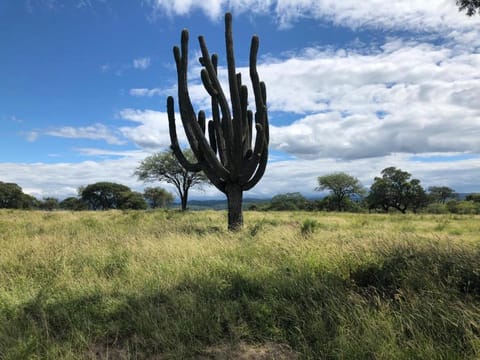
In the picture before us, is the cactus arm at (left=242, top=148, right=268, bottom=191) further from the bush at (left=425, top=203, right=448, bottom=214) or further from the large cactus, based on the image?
the bush at (left=425, top=203, right=448, bottom=214)

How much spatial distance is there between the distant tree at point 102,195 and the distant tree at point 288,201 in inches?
1246

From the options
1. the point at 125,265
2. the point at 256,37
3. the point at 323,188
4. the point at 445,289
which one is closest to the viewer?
the point at 445,289

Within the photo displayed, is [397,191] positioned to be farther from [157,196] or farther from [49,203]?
[49,203]

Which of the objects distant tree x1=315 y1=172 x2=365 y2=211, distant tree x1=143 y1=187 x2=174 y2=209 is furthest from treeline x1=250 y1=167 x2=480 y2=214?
distant tree x1=143 y1=187 x2=174 y2=209

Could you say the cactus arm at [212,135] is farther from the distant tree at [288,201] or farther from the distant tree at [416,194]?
the distant tree at [288,201]

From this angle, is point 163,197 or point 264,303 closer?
point 264,303

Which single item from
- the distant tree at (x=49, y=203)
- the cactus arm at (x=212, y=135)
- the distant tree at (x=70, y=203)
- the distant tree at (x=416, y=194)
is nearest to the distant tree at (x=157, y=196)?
the distant tree at (x=70, y=203)

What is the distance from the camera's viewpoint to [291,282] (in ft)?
14.6

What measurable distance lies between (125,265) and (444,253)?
5538mm

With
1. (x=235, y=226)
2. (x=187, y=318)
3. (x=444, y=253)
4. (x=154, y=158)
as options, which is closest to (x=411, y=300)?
(x=444, y=253)

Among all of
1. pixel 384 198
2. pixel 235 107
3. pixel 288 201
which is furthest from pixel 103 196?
pixel 235 107

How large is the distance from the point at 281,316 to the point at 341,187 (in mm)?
58413

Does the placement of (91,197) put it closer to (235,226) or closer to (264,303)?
(235,226)

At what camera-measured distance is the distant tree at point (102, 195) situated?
2525 inches
